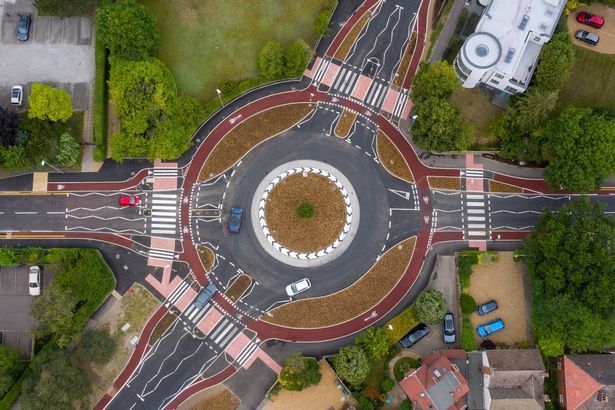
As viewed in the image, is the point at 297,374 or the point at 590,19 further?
the point at 590,19

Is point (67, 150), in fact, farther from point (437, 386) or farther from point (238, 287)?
point (437, 386)

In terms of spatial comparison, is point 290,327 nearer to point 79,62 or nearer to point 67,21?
point 79,62

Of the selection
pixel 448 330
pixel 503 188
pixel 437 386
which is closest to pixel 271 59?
pixel 503 188

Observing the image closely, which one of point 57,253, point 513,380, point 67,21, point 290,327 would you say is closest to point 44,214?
point 57,253

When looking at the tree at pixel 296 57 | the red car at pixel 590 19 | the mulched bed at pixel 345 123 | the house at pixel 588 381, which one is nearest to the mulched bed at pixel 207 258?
the mulched bed at pixel 345 123

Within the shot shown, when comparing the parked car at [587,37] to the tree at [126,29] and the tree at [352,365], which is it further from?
the tree at [126,29]

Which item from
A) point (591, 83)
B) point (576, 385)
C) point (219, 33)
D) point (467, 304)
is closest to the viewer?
point (576, 385)

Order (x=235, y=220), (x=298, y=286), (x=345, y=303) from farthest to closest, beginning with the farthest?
(x=235, y=220) → (x=345, y=303) → (x=298, y=286)
